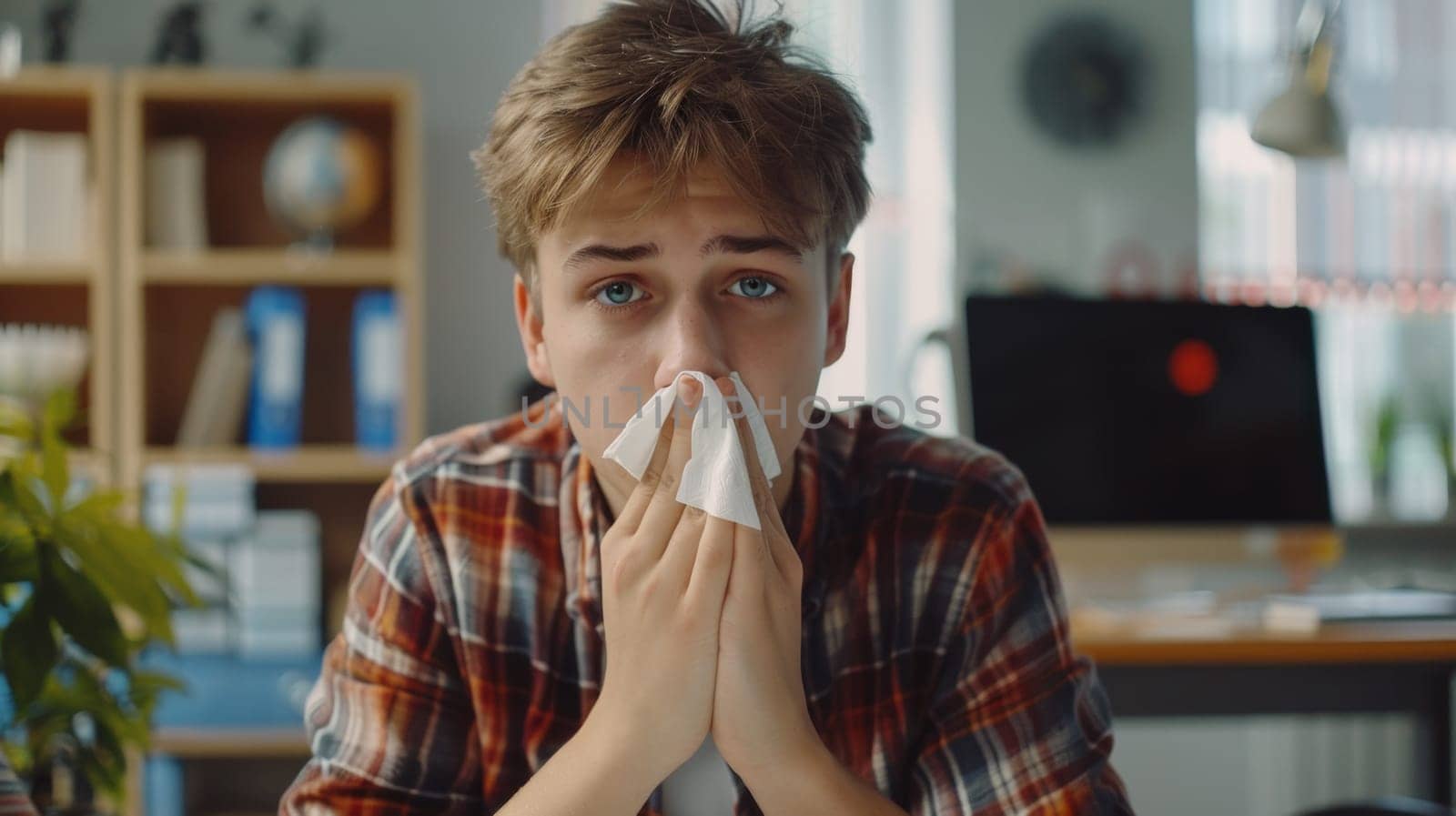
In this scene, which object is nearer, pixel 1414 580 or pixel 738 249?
pixel 738 249

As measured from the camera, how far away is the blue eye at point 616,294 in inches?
37.4

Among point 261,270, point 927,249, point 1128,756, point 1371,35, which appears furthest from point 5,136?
point 1371,35

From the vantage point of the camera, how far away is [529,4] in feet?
10.2

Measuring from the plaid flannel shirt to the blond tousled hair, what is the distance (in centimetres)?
22

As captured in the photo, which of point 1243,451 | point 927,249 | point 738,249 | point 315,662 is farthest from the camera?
point 927,249

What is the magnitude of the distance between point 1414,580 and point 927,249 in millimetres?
1592

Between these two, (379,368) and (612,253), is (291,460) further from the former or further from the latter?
(612,253)

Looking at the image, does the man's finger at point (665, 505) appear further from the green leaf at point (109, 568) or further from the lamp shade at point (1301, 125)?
the lamp shade at point (1301, 125)

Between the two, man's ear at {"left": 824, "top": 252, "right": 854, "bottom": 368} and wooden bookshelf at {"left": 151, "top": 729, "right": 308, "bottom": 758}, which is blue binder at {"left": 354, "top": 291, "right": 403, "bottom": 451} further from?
man's ear at {"left": 824, "top": 252, "right": 854, "bottom": 368}

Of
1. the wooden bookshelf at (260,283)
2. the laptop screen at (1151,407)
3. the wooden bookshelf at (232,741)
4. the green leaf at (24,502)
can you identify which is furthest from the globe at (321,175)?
the green leaf at (24,502)

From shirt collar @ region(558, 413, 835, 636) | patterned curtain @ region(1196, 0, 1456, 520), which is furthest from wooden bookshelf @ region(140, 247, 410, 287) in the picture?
patterned curtain @ region(1196, 0, 1456, 520)

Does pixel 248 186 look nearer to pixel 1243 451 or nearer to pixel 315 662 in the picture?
pixel 315 662

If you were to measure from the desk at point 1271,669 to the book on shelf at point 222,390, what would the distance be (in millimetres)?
1843

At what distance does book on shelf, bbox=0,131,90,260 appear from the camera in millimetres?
2574
